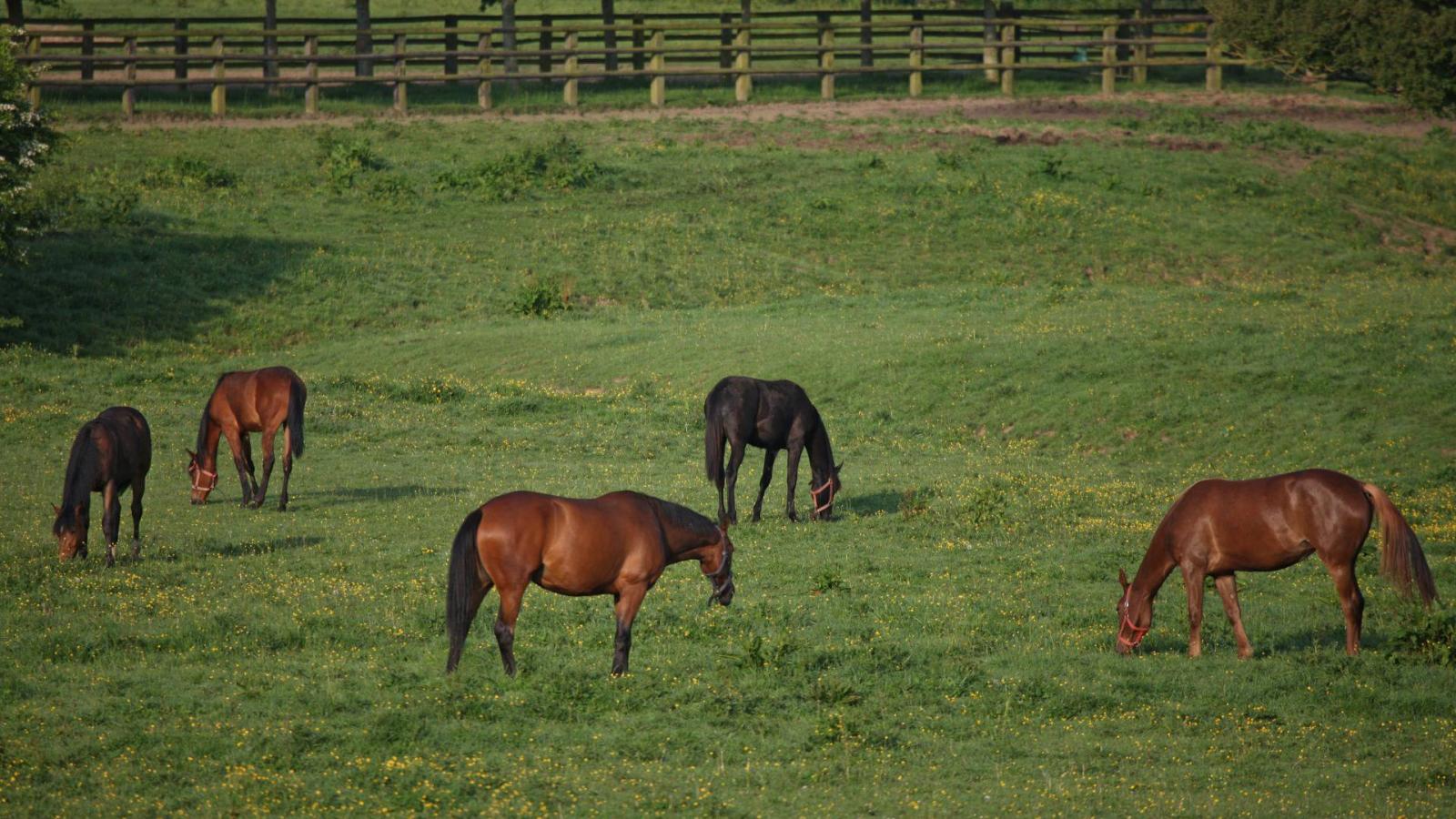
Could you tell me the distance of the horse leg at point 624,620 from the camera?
1256 cm

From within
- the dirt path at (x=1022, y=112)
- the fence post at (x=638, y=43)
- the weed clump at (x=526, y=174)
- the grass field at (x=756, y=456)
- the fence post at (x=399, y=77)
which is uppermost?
the fence post at (x=638, y=43)

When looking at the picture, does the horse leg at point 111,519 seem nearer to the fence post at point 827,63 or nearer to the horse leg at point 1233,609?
the horse leg at point 1233,609

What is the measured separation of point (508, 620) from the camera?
12.2 metres

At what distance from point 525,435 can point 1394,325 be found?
1590 cm

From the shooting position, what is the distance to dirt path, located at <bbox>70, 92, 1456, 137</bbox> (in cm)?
4762

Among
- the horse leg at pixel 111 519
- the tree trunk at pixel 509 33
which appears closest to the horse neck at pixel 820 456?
the horse leg at pixel 111 519

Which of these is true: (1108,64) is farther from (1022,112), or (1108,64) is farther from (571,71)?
(571,71)

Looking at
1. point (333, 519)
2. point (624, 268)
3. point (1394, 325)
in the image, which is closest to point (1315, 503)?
point (333, 519)

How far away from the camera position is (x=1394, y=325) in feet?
92.3

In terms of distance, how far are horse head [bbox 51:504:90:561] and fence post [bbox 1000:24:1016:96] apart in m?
41.2

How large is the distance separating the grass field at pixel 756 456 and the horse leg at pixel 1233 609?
0.16 metres

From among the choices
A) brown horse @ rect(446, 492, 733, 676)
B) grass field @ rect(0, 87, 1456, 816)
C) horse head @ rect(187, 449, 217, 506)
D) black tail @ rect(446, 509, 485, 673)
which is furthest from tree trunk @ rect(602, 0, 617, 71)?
black tail @ rect(446, 509, 485, 673)

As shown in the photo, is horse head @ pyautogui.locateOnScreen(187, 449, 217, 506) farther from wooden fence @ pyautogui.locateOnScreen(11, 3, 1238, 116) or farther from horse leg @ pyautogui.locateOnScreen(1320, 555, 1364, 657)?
wooden fence @ pyautogui.locateOnScreen(11, 3, 1238, 116)

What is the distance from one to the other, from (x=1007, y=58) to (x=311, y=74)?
2307cm
